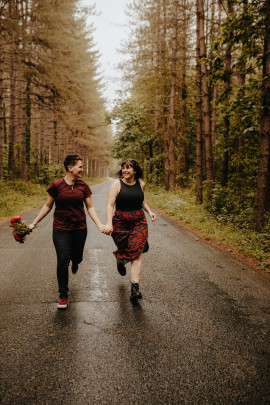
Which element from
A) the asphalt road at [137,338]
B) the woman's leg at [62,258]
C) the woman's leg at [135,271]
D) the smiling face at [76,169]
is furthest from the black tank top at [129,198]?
the asphalt road at [137,338]

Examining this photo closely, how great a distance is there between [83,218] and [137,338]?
175 cm

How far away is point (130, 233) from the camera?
162 inches

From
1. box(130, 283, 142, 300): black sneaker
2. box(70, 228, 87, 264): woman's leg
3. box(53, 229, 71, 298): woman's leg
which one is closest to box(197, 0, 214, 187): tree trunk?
box(130, 283, 142, 300): black sneaker

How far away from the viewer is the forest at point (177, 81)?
24.1ft

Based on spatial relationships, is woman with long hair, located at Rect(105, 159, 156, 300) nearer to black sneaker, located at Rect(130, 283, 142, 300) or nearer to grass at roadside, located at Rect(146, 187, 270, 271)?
black sneaker, located at Rect(130, 283, 142, 300)

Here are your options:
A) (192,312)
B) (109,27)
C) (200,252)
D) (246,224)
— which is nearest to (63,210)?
(192,312)

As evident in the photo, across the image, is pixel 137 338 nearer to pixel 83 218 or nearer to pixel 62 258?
pixel 62 258

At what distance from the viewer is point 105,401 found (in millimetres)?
2143

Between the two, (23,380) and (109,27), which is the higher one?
(109,27)

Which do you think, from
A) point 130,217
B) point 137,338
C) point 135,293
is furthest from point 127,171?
point 137,338

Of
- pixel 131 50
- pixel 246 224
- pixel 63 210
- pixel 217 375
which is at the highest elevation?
pixel 131 50

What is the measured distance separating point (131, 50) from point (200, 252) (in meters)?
14.4

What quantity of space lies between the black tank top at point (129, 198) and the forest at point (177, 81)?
4.20 m

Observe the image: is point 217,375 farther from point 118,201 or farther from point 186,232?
point 186,232
